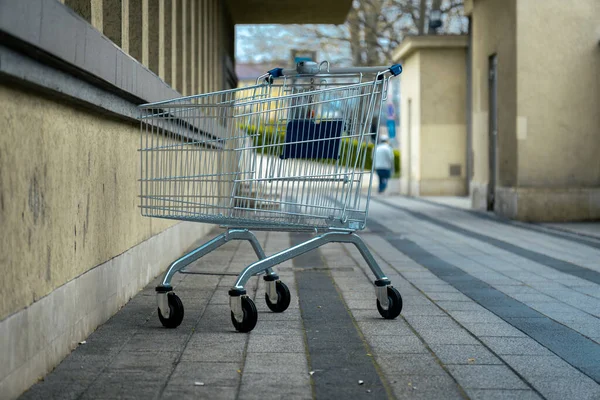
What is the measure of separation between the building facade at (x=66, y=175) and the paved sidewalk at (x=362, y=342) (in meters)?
0.19

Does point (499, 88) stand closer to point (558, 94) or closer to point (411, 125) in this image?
point (558, 94)

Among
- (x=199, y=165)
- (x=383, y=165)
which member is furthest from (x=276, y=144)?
(x=383, y=165)

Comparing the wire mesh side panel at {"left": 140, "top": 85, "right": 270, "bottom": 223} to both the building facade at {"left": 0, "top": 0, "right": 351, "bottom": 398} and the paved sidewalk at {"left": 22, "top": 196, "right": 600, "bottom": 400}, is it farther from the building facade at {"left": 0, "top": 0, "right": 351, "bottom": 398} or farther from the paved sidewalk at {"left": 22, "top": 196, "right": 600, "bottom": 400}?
the paved sidewalk at {"left": 22, "top": 196, "right": 600, "bottom": 400}

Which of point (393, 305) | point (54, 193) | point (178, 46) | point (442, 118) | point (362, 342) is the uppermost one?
point (442, 118)

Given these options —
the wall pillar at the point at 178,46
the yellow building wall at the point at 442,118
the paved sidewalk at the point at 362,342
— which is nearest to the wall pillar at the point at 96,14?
the paved sidewalk at the point at 362,342

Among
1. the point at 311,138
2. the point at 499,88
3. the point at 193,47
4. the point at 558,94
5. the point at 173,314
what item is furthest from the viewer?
the point at 499,88

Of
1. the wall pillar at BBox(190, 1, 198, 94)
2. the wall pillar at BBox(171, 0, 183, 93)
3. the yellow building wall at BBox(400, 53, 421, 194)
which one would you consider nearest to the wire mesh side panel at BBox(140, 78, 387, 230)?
the wall pillar at BBox(171, 0, 183, 93)

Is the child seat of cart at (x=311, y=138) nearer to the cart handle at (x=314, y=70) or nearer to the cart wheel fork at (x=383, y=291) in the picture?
the cart handle at (x=314, y=70)

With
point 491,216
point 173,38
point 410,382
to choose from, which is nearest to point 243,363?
point 410,382

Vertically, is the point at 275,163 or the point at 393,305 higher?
the point at 275,163

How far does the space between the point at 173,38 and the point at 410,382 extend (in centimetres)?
602

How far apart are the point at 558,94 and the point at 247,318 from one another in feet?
37.4

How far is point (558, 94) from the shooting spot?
50.8 ft

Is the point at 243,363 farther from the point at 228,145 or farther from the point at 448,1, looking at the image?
the point at 448,1
